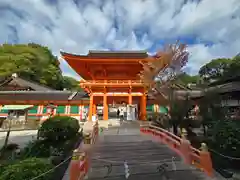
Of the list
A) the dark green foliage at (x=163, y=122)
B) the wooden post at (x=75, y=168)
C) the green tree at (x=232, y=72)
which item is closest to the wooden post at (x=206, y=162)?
the wooden post at (x=75, y=168)

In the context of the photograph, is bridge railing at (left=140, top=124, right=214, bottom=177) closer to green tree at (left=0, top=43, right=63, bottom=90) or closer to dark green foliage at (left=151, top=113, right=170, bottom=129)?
dark green foliage at (left=151, top=113, right=170, bottom=129)

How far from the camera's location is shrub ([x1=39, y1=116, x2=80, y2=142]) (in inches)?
356

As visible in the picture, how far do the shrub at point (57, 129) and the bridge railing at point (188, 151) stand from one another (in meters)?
5.36

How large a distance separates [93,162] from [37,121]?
49.2 feet

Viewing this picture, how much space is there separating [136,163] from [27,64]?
3596 cm

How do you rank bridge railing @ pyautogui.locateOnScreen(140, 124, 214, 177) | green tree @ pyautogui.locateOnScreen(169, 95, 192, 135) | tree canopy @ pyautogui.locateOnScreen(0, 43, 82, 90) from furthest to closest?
tree canopy @ pyautogui.locateOnScreen(0, 43, 82, 90) < green tree @ pyautogui.locateOnScreen(169, 95, 192, 135) < bridge railing @ pyautogui.locateOnScreen(140, 124, 214, 177)

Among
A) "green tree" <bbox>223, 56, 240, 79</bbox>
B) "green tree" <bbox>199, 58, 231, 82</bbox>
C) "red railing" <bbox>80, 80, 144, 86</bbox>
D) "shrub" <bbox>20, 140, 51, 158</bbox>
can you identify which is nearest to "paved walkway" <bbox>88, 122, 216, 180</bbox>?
"shrub" <bbox>20, 140, 51, 158</bbox>

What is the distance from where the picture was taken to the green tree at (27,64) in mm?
→ 31547

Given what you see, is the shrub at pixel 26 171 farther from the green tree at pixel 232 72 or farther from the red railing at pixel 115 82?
the green tree at pixel 232 72

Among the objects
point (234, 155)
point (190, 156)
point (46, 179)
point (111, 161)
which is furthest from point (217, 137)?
point (46, 179)

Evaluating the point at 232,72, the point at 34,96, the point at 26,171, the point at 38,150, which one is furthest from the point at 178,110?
the point at 34,96

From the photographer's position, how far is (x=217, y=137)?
6.98 metres

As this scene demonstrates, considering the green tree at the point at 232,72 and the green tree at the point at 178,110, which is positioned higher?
the green tree at the point at 232,72

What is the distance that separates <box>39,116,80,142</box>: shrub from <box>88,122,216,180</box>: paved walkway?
203cm
